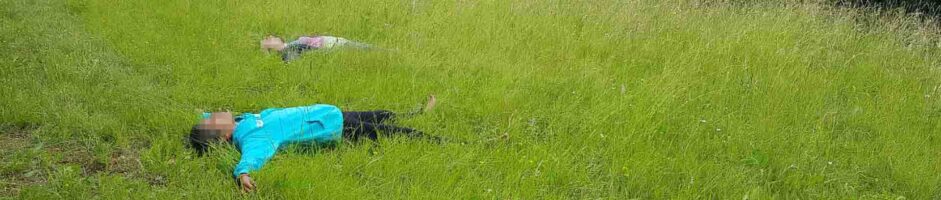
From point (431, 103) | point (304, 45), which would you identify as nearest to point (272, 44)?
point (304, 45)

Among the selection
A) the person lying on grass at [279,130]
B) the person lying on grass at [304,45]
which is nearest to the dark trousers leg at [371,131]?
the person lying on grass at [279,130]

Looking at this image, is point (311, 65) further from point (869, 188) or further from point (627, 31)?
point (869, 188)

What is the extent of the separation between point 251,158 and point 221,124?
1.59ft

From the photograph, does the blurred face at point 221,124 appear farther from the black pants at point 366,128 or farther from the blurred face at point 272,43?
the blurred face at point 272,43

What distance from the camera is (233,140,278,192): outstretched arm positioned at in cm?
399

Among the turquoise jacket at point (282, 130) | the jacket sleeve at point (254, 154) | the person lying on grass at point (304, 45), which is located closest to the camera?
the jacket sleeve at point (254, 154)

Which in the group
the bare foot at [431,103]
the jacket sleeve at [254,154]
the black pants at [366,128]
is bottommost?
the bare foot at [431,103]

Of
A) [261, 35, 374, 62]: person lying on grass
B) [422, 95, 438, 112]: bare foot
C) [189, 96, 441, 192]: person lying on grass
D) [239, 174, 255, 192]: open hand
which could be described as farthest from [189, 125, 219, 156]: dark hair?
[261, 35, 374, 62]: person lying on grass

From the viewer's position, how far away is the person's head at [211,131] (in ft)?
14.8

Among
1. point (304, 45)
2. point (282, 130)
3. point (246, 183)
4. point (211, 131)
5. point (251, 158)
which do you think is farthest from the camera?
point (304, 45)

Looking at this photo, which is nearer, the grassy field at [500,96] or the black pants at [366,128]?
the grassy field at [500,96]

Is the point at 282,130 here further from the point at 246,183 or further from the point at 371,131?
the point at 246,183

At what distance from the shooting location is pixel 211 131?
451cm

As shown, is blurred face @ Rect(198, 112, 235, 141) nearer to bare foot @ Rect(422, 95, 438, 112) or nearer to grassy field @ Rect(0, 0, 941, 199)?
grassy field @ Rect(0, 0, 941, 199)
